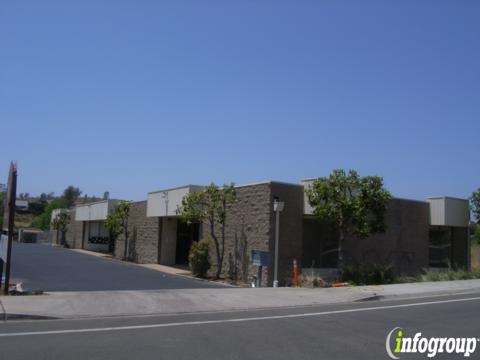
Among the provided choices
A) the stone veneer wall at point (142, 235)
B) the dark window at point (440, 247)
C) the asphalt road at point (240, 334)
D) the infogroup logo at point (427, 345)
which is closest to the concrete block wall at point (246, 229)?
the asphalt road at point (240, 334)

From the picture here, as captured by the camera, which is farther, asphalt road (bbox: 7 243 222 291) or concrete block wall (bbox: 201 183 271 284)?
concrete block wall (bbox: 201 183 271 284)

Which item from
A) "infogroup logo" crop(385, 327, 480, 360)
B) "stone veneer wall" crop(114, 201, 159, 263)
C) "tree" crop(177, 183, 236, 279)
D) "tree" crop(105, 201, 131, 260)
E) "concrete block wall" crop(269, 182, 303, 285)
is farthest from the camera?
"tree" crop(105, 201, 131, 260)

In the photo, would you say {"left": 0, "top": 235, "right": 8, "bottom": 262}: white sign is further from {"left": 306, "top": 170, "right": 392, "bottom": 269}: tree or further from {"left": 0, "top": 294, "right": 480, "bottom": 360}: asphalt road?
{"left": 306, "top": 170, "right": 392, "bottom": 269}: tree

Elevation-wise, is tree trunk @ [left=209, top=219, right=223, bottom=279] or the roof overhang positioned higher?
the roof overhang

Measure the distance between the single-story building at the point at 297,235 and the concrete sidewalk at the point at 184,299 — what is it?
A: 15.4ft

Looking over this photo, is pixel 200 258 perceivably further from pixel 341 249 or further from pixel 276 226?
pixel 341 249

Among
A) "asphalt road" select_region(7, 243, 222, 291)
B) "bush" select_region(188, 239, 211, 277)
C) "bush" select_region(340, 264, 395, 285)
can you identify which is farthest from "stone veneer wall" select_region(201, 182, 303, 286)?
"bush" select_region(340, 264, 395, 285)

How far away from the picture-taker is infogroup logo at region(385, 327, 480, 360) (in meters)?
9.30

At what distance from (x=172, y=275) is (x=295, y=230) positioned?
7.02 metres

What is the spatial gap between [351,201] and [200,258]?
306 inches

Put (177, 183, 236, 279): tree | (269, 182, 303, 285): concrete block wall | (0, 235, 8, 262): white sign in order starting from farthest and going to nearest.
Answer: (177, 183, 236, 279): tree, (269, 182, 303, 285): concrete block wall, (0, 235, 8, 262): white sign

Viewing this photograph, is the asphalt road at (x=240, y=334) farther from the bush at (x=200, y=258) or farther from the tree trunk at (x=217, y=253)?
the tree trunk at (x=217, y=253)

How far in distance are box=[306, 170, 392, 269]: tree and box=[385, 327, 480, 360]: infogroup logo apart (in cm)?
1220

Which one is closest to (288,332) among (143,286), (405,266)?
(143,286)
